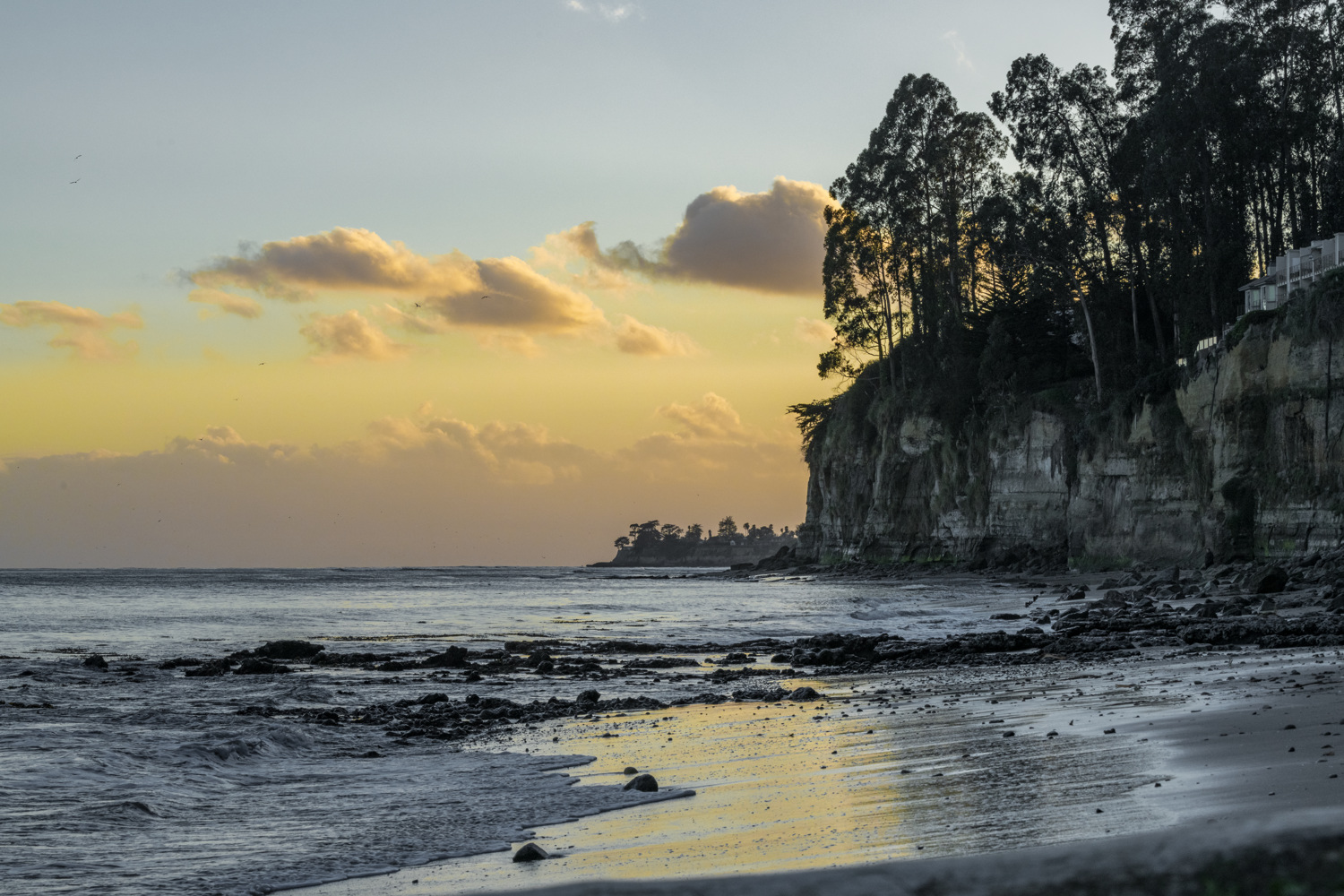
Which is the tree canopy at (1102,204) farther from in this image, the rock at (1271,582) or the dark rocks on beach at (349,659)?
the dark rocks on beach at (349,659)

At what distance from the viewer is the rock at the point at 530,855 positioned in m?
5.88

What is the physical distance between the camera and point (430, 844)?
655cm

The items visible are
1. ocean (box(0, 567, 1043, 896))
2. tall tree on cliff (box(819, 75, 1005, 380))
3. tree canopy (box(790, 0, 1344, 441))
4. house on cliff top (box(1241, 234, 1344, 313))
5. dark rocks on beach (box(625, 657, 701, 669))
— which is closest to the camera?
ocean (box(0, 567, 1043, 896))

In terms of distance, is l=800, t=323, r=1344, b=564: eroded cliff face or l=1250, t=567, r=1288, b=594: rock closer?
l=1250, t=567, r=1288, b=594: rock

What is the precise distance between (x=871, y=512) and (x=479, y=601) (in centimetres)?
2589

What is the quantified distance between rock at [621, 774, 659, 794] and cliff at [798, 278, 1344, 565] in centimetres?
2856

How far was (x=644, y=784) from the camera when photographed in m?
7.85

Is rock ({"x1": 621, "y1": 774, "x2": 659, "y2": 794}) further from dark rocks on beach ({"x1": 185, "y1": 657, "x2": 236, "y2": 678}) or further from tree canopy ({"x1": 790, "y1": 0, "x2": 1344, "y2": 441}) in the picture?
tree canopy ({"x1": 790, "y1": 0, "x2": 1344, "y2": 441})

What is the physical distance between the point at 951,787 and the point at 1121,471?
131 feet

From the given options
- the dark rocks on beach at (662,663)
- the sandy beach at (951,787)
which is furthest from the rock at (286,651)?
the sandy beach at (951,787)

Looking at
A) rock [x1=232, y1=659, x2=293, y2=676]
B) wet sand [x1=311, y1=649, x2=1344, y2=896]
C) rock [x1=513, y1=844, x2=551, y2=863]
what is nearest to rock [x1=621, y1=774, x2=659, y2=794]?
wet sand [x1=311, y1=649, x2=1344, y2=896]

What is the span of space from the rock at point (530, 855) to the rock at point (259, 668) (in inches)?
532

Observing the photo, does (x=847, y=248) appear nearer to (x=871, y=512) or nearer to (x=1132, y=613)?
(x=871, y=512)

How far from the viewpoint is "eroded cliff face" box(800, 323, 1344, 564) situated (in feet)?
103
